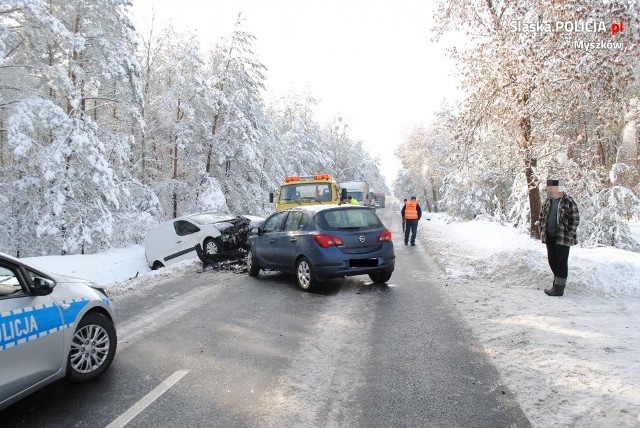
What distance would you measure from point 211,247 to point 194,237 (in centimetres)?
77

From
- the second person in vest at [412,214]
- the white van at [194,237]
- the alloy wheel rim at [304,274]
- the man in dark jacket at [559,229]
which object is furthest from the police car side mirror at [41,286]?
the second person in vest at [412,214]

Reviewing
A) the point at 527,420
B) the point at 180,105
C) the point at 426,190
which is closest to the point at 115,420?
the point at 527,420

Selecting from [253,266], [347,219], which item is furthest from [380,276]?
[253,266]

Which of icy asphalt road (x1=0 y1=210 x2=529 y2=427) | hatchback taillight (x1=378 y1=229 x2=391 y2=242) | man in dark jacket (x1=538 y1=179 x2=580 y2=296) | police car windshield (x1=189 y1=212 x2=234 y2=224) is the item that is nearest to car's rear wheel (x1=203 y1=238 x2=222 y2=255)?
police car windshield (x1=189 y1=212 x2=234 y2=224)

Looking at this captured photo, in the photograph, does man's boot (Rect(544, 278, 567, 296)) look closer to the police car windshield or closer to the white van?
the white van

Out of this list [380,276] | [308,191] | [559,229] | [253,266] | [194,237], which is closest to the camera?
[559,229]

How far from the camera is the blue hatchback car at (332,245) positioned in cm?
837

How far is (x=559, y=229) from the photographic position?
7512mm

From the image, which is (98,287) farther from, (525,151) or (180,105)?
(180,105)

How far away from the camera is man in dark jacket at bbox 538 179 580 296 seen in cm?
743

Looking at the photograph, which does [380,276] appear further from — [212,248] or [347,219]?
[212,248]

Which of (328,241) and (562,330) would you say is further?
(328,241)

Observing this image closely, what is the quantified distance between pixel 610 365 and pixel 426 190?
69225 millimetres

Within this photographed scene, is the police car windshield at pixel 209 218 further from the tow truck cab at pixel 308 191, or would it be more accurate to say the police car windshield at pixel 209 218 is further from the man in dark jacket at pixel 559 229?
the man in dark jacket at pixel 559 229
